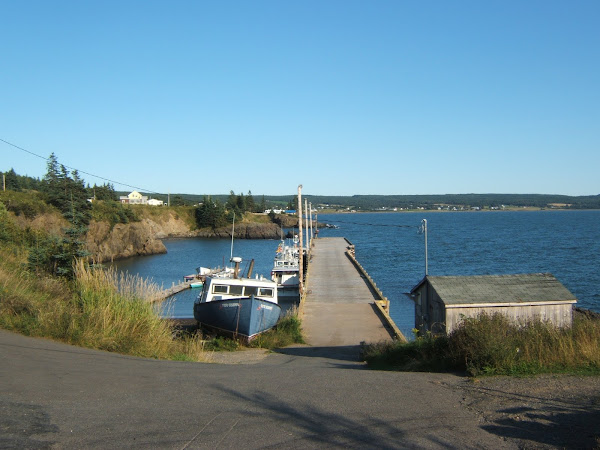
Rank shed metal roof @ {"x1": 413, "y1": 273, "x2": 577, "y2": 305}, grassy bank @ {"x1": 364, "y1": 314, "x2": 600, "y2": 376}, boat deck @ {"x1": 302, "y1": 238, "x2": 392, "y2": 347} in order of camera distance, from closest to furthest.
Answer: grassy bank @ {"x1": 364, "y1": 314, "x2": 600, "y2": 376} < shed metal roof @ {"x1": 413, "y1": 273, "x2": 577, "y2": 305} < boat deck @ {"x1": 302, "y1": 238, "x2": 392, "y2": 347}

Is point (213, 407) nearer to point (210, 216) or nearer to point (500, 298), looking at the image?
point (500, 298)

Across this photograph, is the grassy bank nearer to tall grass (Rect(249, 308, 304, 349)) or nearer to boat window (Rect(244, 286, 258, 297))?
tall grass (Rect(249, 308, 304, 349))

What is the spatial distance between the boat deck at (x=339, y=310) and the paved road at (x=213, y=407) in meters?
10.8

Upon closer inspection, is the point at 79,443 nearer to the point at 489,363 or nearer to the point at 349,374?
the point at 349,374

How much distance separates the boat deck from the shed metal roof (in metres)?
2.77

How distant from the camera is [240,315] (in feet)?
70.3

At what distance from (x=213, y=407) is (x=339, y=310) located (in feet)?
68.1

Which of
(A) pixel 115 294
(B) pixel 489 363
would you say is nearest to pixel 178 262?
(A) pixel 115 294

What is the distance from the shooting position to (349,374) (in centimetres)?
935

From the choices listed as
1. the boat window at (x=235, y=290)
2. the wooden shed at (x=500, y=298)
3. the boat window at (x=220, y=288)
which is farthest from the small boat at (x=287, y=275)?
the wooden shed at (x=500, y=298)

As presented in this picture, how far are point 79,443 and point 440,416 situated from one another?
3879mm

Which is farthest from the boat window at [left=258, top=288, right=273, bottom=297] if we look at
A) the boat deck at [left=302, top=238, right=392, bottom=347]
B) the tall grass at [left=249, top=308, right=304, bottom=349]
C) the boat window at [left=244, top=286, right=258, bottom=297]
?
the tall grass at [left=249, top=308, right=304, bottom=349]

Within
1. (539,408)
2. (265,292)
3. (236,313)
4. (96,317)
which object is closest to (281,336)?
(236,313)

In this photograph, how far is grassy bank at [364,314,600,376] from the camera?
8.42 metres
